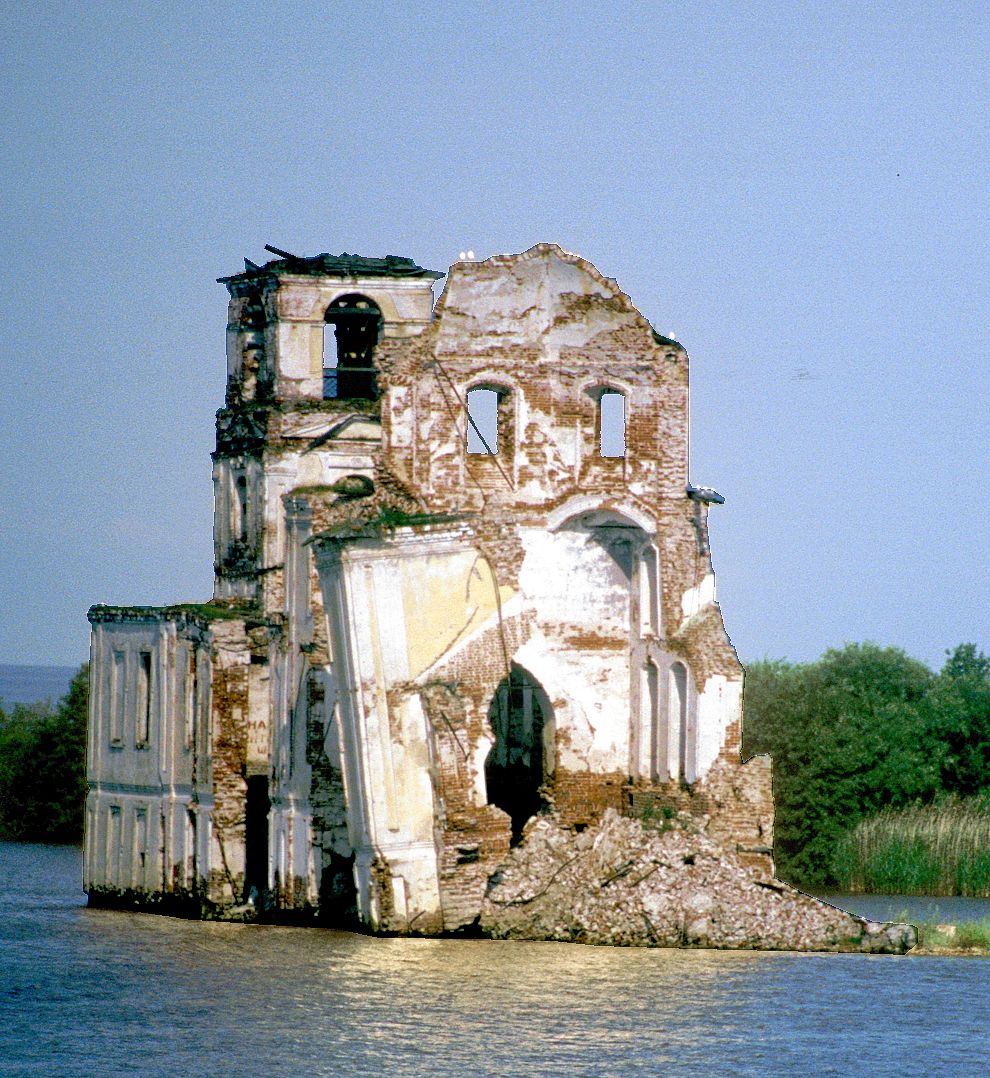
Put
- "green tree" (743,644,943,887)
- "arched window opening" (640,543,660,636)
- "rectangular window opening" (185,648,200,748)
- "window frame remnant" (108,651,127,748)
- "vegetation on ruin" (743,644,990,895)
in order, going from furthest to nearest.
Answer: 1. "green tree" (743,644,943,887)
2. "vegetation on ruin" (743,644,990,895)
3. "window frame remnant" (108,651,127,748)
4. "rectangular window opening" (185,648,200,748)
5. "arched window opening" (640,543,660,636)

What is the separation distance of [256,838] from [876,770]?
11308mm

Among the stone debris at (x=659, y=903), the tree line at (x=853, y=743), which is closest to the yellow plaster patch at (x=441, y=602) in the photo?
the stone debris at (x=659, y=903)

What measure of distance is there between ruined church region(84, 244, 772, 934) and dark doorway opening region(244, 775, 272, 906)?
5cm

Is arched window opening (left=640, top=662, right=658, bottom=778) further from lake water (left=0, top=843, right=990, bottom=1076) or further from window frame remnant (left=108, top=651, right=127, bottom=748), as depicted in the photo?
window frame remnant (left=108, top=651, right=127, bottom=748)

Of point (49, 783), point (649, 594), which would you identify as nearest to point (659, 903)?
point (649, 594)

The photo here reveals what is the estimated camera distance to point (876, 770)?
143 feet

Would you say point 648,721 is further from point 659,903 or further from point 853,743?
point 853,743

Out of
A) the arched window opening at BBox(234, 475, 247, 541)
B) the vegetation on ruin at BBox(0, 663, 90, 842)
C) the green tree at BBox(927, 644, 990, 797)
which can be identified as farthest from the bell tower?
the vegetation on ruin at BBox(0, 663, 90, 842)

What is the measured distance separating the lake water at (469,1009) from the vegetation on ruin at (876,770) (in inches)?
404

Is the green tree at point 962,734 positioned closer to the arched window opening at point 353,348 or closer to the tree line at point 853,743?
the tree line at point 853,743

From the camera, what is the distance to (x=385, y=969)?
97.3 ft

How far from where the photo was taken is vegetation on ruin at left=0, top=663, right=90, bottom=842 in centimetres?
5684

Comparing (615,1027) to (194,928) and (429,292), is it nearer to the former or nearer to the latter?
(194,928)

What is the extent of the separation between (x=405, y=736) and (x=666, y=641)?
15.0 feet
